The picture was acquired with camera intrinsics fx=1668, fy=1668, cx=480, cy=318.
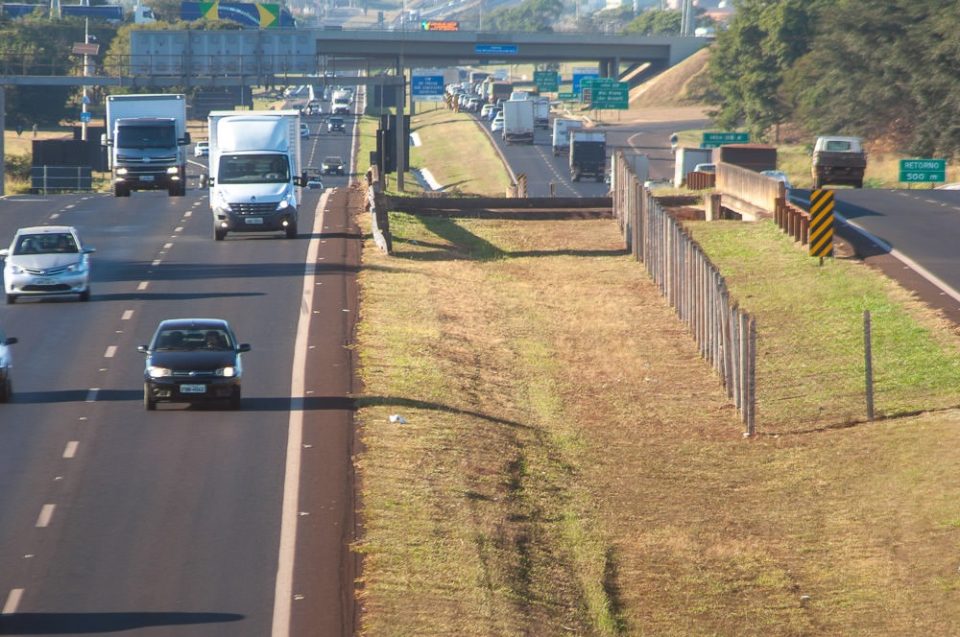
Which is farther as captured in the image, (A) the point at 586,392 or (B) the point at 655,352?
(B) the point at 655,352

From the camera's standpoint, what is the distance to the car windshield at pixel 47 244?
3878 cm

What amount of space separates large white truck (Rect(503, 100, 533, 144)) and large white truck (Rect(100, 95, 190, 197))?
76390 mm

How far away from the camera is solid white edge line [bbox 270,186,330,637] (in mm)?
18000

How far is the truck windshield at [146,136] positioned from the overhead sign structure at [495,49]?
94.5 metres

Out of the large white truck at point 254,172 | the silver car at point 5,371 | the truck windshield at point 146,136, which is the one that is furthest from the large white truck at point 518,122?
the silver car at point 5,371

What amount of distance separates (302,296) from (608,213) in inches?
876

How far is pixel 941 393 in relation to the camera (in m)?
31.0

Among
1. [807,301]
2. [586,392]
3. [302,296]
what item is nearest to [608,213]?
[807,301]

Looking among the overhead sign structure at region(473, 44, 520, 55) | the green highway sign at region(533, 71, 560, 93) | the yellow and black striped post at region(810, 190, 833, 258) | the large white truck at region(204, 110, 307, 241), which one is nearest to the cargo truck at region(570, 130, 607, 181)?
the overhead sign structure at region(473, 44, 520, 55)

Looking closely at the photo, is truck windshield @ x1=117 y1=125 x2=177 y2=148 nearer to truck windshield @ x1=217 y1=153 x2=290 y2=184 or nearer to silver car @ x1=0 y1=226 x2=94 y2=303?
truck windshield @ x1=217 y1=153 x2=290 y2=184

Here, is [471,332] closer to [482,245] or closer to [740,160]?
[482,245]

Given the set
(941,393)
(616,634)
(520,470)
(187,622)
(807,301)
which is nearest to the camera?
(187,622)

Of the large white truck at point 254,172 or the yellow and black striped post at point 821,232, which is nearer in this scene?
the yellow and black striped post at point 821,232

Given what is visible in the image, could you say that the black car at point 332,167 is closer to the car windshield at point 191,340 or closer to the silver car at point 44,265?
the silver car at point 44,265
